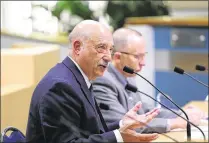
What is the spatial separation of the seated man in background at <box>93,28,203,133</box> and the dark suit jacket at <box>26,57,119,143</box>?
0.71 meters

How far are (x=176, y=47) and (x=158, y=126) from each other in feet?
7.80

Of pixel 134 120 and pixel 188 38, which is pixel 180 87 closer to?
pixel 188 38

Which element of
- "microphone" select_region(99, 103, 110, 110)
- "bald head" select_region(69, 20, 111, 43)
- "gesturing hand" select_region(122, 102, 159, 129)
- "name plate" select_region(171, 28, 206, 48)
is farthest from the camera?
"name plate" select_region(171, 28, 206, 48)

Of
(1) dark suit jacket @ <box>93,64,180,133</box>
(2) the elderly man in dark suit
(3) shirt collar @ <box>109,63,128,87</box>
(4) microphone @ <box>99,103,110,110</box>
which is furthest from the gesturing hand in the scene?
(3) shirt collar @ <box>109,63,128,87</box>

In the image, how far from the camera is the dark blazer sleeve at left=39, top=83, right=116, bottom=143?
5.90ft

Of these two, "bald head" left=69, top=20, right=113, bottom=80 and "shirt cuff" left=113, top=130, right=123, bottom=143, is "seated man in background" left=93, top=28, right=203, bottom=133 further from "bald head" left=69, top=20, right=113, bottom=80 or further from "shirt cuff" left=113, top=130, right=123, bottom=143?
"shirt cuff" left=113, top=130, right=123, bottom=143

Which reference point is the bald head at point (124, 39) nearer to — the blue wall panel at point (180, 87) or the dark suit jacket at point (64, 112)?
the dark suit jacket at point (64, 112)

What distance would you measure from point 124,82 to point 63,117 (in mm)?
1113

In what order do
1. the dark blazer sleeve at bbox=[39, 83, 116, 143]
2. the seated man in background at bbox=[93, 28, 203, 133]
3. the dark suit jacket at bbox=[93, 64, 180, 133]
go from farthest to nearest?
the seated man in background at bbox=[93, 28, 203, 133], the dark suit jacket at bbox=[93, 64, 180, 133], the dark blazer sleeve at bbox=[39, 83, 116, 143]

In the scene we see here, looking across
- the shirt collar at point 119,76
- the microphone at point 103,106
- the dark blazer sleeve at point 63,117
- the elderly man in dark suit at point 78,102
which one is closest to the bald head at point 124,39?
the shirt collar at point 119,76

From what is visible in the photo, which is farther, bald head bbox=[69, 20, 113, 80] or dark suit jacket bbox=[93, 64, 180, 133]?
dark suit jacket bbox=[93, 64, 180, 133]

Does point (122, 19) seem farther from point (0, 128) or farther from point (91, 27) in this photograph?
point (91, 27)

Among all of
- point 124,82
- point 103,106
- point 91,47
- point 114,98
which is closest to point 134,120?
point 91,47

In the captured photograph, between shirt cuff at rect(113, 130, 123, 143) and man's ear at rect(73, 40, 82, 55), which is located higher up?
man's ear at rect(73, 40, 82, 55)
